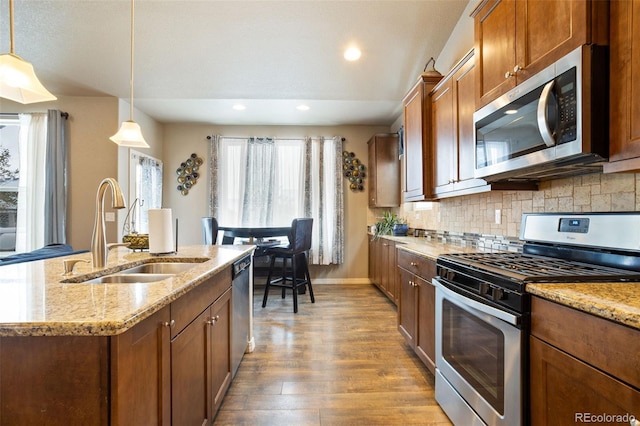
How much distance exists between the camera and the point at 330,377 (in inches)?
82.2

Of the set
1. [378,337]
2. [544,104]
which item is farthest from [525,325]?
[378,337]

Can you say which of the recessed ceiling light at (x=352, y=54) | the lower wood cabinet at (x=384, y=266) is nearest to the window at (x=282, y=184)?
the lower wood cabinet at (x=384, y=266)

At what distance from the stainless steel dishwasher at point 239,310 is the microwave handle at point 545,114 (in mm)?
1749

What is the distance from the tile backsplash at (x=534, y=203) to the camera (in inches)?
50.9

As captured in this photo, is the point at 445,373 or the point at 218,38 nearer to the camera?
the point at 445,373

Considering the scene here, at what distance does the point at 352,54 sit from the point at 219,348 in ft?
9.78

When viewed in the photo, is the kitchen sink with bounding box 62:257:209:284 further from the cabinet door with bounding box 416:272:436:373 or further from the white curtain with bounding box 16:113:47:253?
the white curtain with bounding box 16:113:47:253

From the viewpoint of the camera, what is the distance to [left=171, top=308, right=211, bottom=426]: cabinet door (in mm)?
1077

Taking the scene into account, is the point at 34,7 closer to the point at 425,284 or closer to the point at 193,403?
the point at 193,403

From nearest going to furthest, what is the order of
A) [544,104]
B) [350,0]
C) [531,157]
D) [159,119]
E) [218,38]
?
[544,104]
[531,157]
[350,0]
[218,38]
[159,119]

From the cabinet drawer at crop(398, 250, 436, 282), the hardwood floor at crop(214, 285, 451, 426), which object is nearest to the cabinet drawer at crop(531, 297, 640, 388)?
the cabinet drawer at crop(398, 250, 436, 282)

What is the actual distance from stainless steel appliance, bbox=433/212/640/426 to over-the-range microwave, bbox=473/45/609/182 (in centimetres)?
30

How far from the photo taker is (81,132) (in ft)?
12.1

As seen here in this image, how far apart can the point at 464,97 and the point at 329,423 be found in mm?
2239
